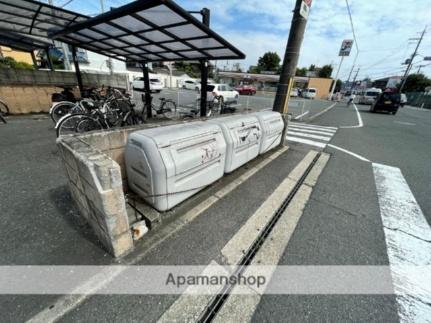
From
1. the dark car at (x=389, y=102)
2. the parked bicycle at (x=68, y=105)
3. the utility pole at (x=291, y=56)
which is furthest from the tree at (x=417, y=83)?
the parked bicycle at (x=68, y=105)

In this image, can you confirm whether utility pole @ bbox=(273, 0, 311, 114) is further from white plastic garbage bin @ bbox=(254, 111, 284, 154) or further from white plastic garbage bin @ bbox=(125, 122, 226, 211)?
white plastic garbage bin @ bbox=(125, 122, 226, 211)

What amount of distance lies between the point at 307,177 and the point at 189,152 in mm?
2654

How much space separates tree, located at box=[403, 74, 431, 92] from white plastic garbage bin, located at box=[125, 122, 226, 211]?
6173cm

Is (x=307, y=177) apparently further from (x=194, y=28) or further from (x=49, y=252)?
(x=49, y=252)

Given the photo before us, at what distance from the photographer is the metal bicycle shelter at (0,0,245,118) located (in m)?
2.82

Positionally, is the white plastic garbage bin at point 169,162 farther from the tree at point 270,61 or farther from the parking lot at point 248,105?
the tree at point 270,61

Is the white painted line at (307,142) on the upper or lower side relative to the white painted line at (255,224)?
upper

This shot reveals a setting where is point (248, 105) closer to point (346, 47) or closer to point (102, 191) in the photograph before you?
point (102, 191)

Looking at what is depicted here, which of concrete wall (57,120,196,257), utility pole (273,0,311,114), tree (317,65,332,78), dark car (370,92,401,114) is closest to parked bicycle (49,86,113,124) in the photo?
concrete wall (57,120,196,257)

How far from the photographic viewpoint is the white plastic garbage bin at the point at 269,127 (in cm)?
396

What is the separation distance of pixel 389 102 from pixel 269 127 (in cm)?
1761

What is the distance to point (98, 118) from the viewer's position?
4355 mm

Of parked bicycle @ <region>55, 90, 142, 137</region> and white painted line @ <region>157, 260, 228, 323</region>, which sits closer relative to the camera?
white painted line @ <region>157, 260, 228, 323</region>

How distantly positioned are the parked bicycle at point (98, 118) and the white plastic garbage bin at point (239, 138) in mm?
2968
